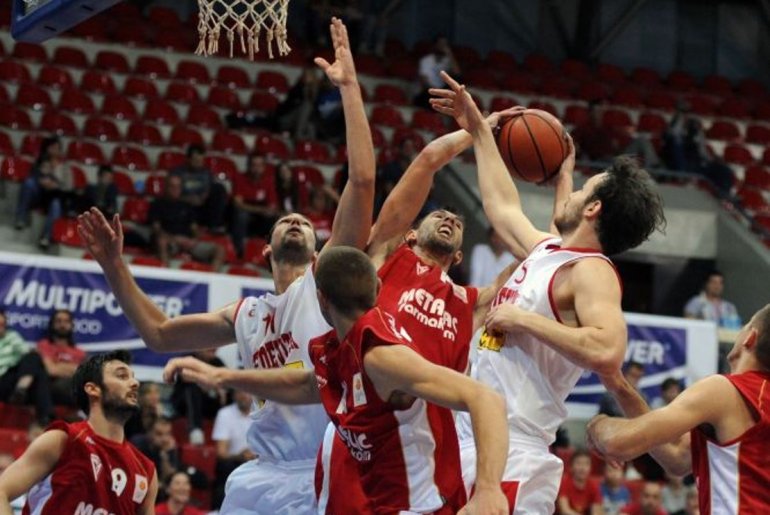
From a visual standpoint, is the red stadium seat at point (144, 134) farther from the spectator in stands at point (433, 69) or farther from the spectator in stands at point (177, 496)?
the spectator in stands at point (177, 496)

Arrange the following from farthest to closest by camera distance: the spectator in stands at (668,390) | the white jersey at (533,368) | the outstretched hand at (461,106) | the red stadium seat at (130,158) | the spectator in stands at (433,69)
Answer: the spectator in stands at (433,69) → the red stadium seat at (130,158) → the spectator in stands at (668,390) → the outstretched hand at (461,106) → the white jersey at (533,368)

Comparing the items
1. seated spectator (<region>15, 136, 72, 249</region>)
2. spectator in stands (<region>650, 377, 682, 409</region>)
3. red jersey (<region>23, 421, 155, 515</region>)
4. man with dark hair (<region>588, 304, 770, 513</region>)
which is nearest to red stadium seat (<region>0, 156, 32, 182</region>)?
seated spectator (<region>15, 136, 72, 249</region>)

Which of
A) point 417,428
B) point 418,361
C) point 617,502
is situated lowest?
point 617,502

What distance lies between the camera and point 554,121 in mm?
6242

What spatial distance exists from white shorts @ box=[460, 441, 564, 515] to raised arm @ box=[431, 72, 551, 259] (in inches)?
35.2

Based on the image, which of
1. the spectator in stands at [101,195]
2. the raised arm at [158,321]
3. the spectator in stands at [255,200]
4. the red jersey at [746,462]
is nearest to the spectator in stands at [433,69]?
the spectator in stands at [255,200]

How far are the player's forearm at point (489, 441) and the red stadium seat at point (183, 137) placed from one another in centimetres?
1197

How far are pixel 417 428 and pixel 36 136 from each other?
434 inches

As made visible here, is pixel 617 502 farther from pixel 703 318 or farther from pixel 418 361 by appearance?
pixel 418 361

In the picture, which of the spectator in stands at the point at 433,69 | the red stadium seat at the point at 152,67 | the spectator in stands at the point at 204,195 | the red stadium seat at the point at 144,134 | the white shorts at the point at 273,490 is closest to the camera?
the white shorts at the point at 273,490

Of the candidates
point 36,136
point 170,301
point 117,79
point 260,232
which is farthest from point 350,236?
point 117,79

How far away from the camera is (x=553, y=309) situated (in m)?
5.05

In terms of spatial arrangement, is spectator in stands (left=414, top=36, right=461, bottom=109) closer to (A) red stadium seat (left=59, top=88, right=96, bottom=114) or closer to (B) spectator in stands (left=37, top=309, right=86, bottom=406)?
(A) red stadium seat (left=59, top=88, right=96, bottom=114)

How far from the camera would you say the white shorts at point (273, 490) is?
608 centimetres
